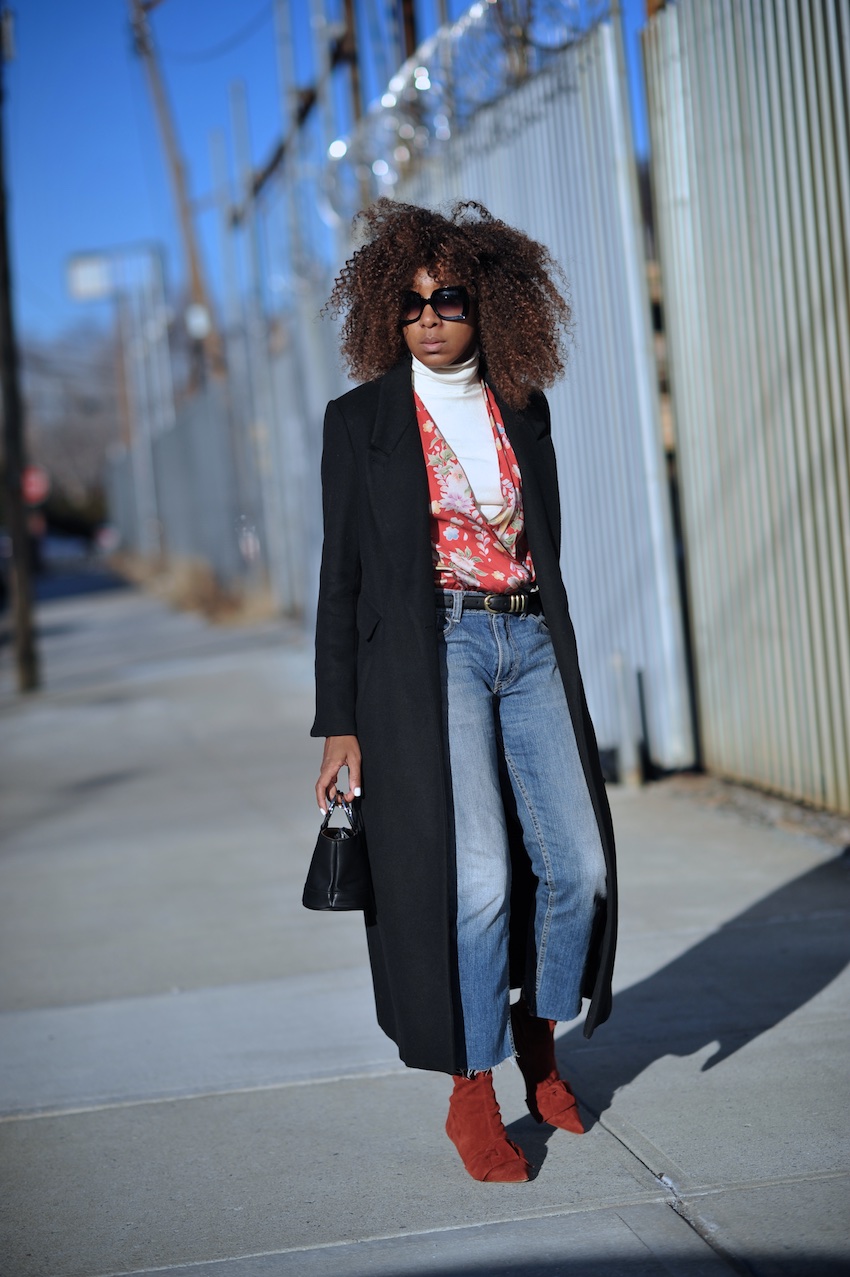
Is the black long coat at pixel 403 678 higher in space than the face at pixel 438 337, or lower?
lower

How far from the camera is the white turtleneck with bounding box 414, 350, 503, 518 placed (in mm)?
3131

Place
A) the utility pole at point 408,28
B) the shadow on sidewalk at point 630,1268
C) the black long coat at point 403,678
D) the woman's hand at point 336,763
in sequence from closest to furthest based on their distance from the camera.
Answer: the shadow on sidewalk at point 630,1268, the black long coat at point 403,678, the woman's hand at point 336,763, the utility pole at point 408,28

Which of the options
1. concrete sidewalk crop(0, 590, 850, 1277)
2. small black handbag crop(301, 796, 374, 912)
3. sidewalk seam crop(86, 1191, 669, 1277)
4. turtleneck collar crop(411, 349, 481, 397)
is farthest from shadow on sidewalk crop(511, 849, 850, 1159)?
turtleneck collar crop(411, 349, 481, 397)

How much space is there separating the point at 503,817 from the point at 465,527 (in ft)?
2.03

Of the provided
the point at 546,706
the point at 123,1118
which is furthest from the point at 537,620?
the point at 123,1118

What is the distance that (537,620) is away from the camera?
125 inches

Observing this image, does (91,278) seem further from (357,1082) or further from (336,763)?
(336,763)

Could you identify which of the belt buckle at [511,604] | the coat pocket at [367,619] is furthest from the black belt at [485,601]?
the coat pocket at [367,619]

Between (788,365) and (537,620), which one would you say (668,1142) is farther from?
(788,365)

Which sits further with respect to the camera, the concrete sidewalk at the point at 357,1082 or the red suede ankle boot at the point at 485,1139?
the red suede ankle boot at the point at 485,1139

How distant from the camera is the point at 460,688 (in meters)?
3.06

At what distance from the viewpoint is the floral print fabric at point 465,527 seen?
3.10 metres

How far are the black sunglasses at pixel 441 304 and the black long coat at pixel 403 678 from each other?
12cm

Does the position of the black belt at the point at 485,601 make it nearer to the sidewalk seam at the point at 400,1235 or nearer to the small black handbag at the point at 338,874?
the small black handbag at the point at 338,874
